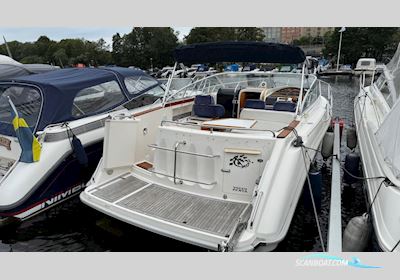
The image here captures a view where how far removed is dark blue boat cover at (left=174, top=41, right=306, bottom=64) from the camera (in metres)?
4.68

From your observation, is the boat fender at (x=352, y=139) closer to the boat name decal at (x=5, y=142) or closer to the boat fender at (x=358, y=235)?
the boat fender at (x=358, y=235)

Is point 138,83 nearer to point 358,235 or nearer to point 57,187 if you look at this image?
point 57,187

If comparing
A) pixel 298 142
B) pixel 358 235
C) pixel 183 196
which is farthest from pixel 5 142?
pixel 358 235

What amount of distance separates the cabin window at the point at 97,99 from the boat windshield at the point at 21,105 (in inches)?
23.9

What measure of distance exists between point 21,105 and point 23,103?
5cm

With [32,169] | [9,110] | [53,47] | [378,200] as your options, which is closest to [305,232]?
[378,200]

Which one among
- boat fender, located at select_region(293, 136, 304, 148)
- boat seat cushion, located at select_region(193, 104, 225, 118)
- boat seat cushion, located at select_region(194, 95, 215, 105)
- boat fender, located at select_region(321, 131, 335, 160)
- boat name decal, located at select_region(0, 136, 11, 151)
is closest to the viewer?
boat fender, located at select_region(293, 136, 304, 148)

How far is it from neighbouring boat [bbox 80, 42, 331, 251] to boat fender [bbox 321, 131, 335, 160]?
3.33ft

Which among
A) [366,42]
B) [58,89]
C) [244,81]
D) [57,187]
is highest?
[366,42]

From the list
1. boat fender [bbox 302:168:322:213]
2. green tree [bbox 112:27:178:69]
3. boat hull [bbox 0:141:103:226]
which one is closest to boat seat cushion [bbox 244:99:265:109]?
boat fender [bbox 302:168:322:213]

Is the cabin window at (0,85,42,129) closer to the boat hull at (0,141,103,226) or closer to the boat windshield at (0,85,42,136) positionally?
A: the boat windshield at (0,85,42,136)

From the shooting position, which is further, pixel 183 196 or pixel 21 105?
pixel 21 105

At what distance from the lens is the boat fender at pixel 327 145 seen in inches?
248

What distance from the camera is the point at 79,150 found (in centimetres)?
480
